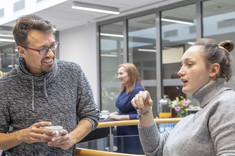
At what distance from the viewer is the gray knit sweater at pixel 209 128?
3.80 feet

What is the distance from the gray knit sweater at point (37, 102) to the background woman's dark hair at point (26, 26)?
11cm

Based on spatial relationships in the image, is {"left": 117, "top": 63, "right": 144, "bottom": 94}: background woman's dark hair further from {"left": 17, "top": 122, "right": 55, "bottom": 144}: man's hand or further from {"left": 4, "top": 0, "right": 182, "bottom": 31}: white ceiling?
{"left": 4, "top": 0, "right": 182, "bottom": 31}: white ceiling

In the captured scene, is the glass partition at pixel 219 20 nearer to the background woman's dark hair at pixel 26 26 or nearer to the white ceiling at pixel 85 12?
the white ceiling at pixel 85 12

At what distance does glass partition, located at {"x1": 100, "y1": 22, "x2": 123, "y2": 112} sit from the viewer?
8234mm

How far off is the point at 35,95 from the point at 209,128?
852mm

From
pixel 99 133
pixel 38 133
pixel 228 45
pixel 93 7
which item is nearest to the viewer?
pixel 38 133

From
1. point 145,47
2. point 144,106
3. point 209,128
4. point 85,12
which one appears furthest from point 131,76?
point 85,12

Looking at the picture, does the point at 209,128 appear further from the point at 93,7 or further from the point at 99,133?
the point at 93,7

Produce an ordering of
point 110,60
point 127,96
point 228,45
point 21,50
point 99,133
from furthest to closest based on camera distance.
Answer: point 110,60 → point 127,96 → point 99,133 → point 21,50 → point 228,45

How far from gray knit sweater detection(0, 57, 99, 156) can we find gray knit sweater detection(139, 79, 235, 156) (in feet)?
1.69

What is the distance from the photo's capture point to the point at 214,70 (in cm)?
138

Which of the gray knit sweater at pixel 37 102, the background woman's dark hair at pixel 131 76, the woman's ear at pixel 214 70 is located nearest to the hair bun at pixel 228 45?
the woman's ear at pixel 214 70

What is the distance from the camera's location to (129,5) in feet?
22.4

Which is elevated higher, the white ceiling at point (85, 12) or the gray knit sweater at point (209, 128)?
the white ceiling at point (85, 12)
